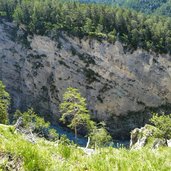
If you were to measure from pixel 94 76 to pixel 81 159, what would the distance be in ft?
247

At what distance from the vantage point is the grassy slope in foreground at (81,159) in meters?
5.73

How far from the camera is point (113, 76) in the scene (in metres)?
80.2

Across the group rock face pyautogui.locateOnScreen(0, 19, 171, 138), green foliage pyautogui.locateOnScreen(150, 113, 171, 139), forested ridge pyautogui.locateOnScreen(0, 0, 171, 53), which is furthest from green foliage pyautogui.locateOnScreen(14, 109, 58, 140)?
forested ridge pyautogui.locateOnScreen(0, 0, 171, 53)

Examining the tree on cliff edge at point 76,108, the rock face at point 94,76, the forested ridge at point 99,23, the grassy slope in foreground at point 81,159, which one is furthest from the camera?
the rock face at point 94,76

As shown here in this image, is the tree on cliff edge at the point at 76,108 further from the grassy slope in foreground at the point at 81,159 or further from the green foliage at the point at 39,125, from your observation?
the grassy slope in foreground at the point at 81,159

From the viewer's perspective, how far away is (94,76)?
81.4 meters

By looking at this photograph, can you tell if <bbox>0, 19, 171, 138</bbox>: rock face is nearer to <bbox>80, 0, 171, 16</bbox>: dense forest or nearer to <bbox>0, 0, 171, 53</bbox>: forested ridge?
<bbox>0, 0, 171, 53</bbox>: forested ridge

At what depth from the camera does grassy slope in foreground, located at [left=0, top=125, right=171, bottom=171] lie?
18.8 feet

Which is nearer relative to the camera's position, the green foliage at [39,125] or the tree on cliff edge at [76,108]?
the green foliage at [39,125]

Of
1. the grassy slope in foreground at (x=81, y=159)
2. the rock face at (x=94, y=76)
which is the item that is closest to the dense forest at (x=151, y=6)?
the rock face at (x=94, y=76)

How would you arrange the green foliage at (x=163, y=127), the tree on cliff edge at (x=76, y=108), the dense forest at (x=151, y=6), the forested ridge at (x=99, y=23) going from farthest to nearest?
1. the dense forest at (x=151, y=6)
2. the forested ridge at (x=99, y=23)
3. the tree on cliff edge at (x=76, y=108)
4. the green foliage at (x=163, y=127)

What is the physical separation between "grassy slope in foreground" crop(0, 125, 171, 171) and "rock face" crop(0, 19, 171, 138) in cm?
7245

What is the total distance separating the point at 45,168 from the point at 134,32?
74.1m

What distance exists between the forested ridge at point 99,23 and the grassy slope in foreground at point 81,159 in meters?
72.2
